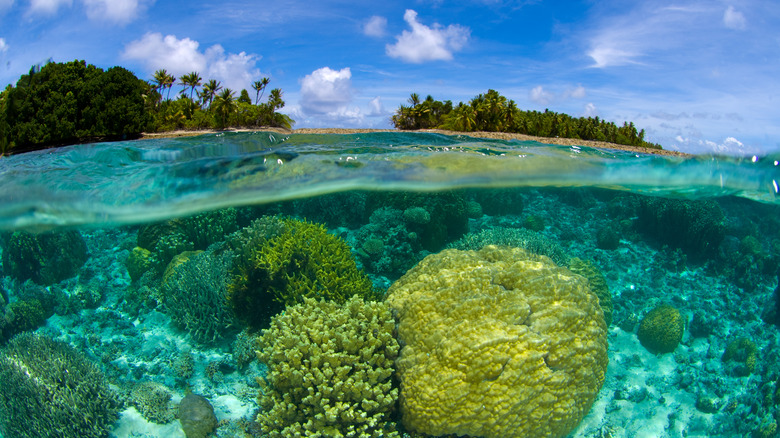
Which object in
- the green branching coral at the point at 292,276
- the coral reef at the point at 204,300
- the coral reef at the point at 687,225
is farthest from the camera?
the coral reef at the point at 687,225

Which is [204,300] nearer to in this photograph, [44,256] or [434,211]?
[434,211]

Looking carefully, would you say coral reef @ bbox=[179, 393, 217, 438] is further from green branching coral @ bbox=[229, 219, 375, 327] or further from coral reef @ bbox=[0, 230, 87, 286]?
coral reef @ bbox=[0, 230, 87, 286]

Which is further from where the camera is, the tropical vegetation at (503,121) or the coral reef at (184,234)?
the tropical vegetation at (503,121)

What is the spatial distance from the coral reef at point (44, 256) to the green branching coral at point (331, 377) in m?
7.96

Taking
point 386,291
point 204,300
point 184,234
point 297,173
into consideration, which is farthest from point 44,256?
point 386,291

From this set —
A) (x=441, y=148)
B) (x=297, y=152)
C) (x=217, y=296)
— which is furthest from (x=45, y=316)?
(x=441, y=148)

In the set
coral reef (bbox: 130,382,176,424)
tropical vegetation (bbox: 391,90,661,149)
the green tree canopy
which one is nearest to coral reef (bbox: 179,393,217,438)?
coral reef (bbox: 130,382,176,424)

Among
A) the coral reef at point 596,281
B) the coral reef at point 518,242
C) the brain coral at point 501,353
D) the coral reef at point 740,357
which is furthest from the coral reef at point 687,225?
the brain coral at point 501,353

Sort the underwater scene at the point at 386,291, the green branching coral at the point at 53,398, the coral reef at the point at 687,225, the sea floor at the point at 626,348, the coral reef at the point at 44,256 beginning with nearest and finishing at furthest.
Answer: the underwater scene at the point at 386,291 < the green branching coral at the point at 53,398 < the sea floor at the point at 626,348 < the coral reef at the point at 44,256 < the coral reef at the point at 687,225

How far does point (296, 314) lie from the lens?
5453 mm

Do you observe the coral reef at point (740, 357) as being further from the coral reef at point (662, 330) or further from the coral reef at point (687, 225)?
the coral reef at point (687, 225)

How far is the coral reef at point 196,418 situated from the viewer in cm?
623

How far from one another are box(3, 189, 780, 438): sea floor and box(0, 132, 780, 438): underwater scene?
0.05 meters

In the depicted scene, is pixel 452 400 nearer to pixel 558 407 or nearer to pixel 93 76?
pixel 558 407
